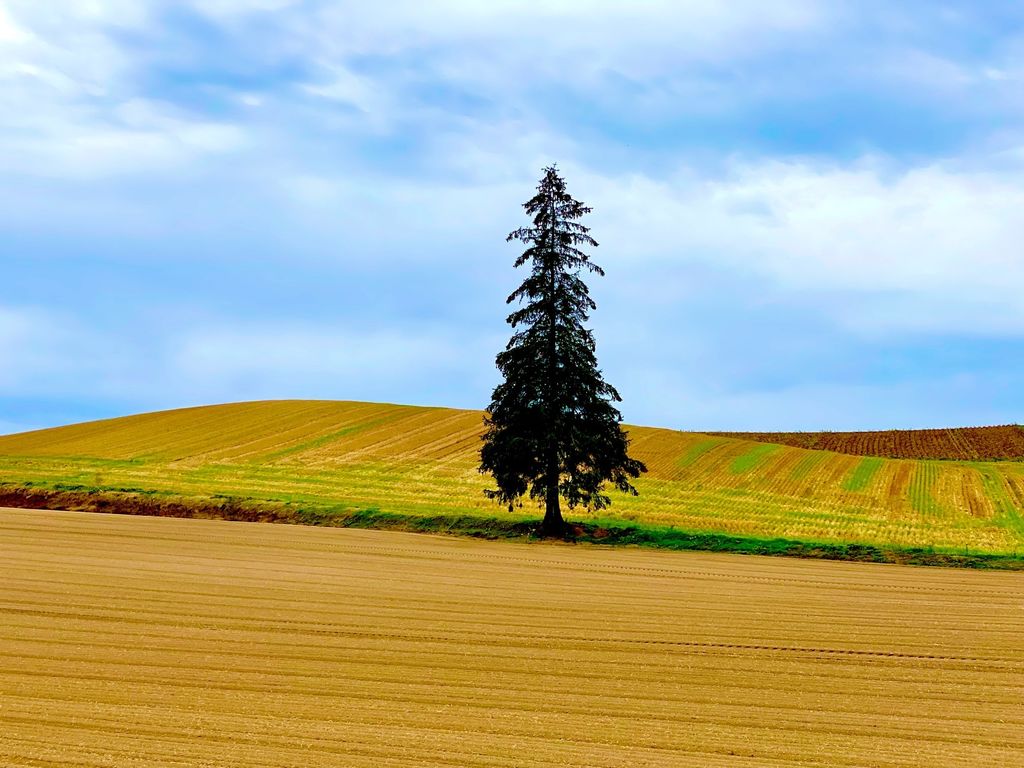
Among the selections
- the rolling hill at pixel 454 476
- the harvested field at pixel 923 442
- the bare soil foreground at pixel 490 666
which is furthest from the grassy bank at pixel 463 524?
the harvested field at pixel 923 442

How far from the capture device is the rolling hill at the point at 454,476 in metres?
39.0

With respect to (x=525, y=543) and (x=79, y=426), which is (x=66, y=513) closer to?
(x=525, y=543)

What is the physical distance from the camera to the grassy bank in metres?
31.2

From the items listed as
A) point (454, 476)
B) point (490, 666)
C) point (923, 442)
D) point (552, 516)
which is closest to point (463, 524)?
point (552, 516)

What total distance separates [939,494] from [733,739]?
4344cm

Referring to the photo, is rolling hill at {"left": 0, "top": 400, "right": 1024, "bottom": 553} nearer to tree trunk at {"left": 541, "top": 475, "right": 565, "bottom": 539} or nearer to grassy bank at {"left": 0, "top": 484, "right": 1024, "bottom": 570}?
grassy bank at {"left": 0, "top": 484, "right": 1024, "bottom": 570}

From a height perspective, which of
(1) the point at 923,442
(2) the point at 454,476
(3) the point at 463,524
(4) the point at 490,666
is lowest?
(4) the point at 490,666

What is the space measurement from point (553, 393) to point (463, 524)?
20.2ft

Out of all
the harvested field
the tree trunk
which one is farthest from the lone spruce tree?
the harvested field

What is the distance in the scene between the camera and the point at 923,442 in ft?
→ 278

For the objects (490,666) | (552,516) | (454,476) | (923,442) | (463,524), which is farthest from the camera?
(923,442)

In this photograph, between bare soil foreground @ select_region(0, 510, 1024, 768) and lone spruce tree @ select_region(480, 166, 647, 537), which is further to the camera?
lone spruce tree @ select_region(480, 166, 647, 537)

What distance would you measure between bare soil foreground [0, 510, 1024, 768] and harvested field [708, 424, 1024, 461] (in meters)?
57.6

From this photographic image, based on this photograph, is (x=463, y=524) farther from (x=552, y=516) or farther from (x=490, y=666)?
(x=490, y=666)
